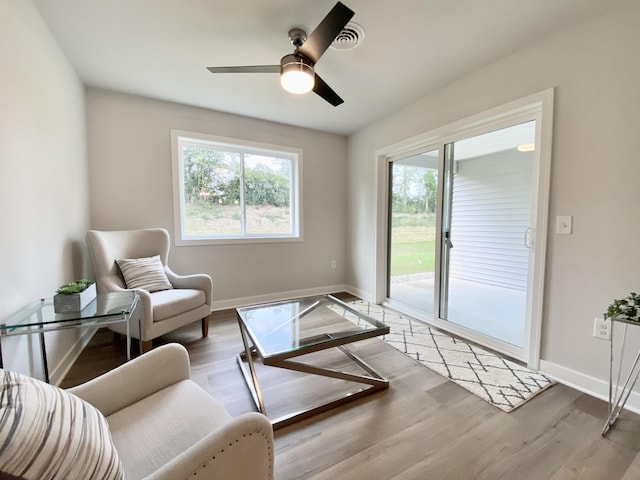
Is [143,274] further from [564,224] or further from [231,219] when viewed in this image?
[564,224]

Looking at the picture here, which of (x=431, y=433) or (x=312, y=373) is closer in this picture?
(x=431, y=433)

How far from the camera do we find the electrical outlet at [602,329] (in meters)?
1.65

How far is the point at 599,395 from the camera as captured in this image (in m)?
1.69

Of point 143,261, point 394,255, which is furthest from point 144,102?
point 394,255

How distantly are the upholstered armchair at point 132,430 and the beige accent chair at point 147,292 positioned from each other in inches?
42.6

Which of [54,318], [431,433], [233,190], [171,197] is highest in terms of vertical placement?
[233,190]

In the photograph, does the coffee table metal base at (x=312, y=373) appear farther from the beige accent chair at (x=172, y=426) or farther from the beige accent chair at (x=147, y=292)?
the beige accent chair at (x=147, y=292)

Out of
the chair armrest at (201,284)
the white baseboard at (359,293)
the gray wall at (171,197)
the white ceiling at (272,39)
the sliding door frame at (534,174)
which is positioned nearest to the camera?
the white ceiling at (272,39)

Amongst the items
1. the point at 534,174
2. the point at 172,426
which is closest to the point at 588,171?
the point at 534,174

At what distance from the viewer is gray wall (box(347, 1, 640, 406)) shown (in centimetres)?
156

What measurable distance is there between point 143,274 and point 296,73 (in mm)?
2113

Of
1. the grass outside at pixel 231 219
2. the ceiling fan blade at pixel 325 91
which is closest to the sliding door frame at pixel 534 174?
the ceiling fan blade at pixel 325 91

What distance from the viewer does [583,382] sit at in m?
1.76

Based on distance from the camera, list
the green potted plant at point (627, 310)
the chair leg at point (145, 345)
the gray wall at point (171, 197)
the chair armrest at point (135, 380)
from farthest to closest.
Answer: the gray wall at point (171, 197) → the chair leg at point (145, 345) → the green potted plant at point (627, 310) → the chair armrest at point (135, 380)
